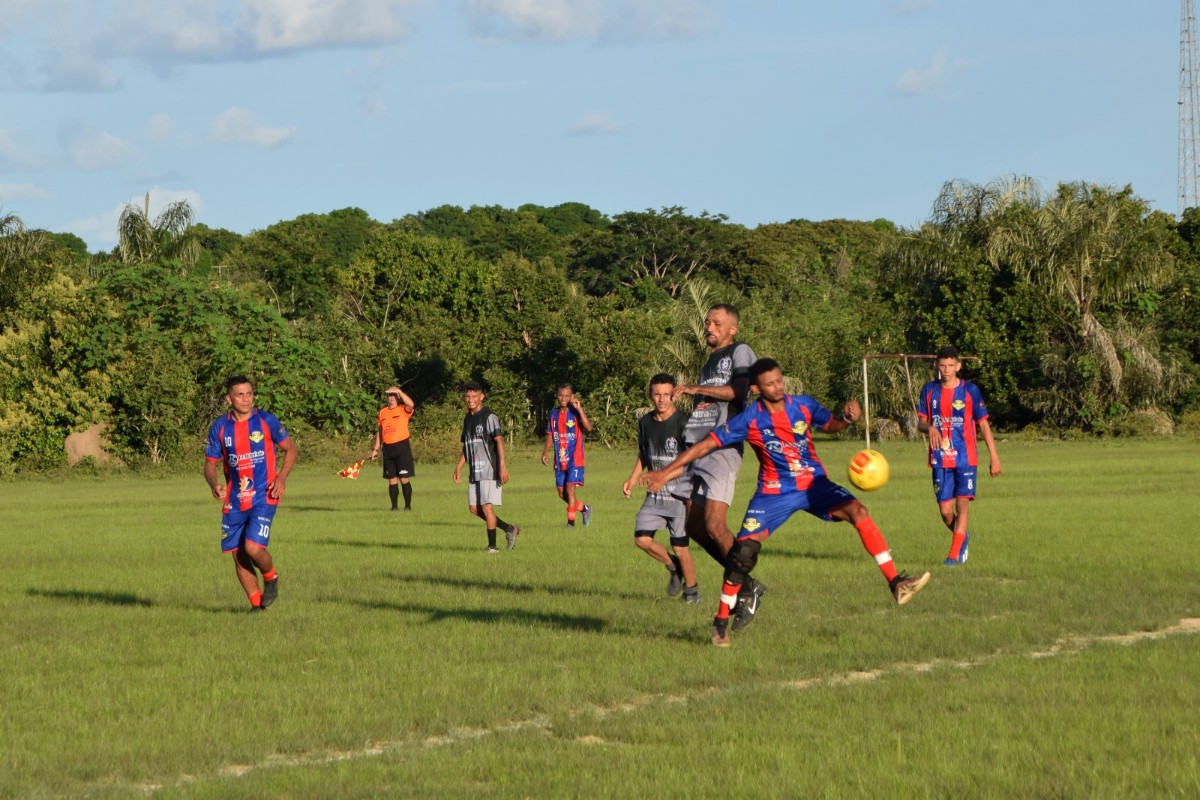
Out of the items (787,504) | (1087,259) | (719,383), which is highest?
(1087,259)

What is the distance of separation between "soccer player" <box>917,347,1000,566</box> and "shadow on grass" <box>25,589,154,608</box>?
7.66 meters

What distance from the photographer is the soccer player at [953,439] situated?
14.5 m

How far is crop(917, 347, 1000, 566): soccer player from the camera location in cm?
1447

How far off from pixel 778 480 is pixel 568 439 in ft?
34.4

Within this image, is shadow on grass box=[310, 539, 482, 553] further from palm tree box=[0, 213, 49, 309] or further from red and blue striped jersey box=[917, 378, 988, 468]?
palm tree box=[0, 213, 49, 309]

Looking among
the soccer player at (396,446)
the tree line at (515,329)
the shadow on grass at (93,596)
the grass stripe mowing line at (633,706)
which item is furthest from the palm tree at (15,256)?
the grass stripe mowing line at (633,706)

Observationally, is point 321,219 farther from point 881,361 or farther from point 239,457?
point 239,457

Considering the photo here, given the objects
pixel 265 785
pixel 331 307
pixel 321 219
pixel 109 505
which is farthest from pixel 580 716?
pixel 321 219

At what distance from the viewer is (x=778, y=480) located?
9.79 meters

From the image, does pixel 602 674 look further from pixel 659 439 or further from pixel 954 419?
pixel 954 419

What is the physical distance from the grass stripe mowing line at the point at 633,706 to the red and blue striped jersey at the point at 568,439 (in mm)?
10758

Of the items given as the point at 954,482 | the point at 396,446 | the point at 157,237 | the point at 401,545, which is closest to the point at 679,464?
the point at 954,482

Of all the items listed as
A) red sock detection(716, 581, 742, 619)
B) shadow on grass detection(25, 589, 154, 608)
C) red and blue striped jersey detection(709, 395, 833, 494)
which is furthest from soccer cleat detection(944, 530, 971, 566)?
shadow on grass detection(25, 589, 154, 608)

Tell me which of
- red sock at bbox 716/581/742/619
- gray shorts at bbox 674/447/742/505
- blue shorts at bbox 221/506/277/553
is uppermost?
gray shorts at bbox 674/447/742/505
